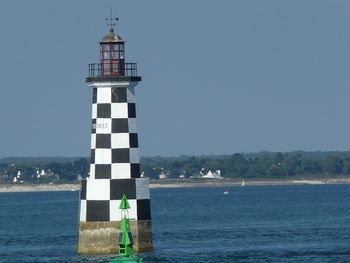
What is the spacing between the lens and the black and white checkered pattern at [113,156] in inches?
Answer: 1565

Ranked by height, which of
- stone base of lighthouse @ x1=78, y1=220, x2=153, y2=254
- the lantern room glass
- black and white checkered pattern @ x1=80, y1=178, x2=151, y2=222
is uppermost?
the lantern room glass

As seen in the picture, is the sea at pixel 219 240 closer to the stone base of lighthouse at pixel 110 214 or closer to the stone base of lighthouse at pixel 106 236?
the stone base of lighthouse at pixel 106 236

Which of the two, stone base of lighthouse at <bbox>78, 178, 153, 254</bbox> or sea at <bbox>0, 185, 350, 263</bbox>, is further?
sea at <bbox>0, 185, 350, 263</bbox>

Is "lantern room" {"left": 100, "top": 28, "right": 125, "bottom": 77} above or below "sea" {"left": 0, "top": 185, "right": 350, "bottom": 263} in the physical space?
above

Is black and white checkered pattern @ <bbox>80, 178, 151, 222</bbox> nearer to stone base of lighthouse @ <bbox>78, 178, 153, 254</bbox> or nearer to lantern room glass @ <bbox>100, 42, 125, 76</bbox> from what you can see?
stone base of lighthouse @ <bbox>78, 178, 153, 254</bbox>

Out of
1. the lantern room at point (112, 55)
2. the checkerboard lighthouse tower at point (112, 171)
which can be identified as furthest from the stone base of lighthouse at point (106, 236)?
the lantern room at point (112, 55)

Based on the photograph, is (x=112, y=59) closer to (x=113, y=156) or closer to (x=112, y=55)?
(x=112, y=55)

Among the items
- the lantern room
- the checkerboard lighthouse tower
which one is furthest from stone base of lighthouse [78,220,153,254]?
the lantern room

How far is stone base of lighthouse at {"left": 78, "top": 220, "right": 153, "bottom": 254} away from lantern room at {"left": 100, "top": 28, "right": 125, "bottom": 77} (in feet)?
12.4

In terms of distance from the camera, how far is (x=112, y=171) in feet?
131

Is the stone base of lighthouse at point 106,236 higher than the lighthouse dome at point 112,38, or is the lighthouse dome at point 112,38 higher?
the lighthouse dome at point 112,38

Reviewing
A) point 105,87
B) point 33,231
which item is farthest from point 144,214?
point 33,231

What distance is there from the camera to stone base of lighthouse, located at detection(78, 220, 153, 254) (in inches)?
1560

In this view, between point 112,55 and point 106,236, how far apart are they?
4586mm
